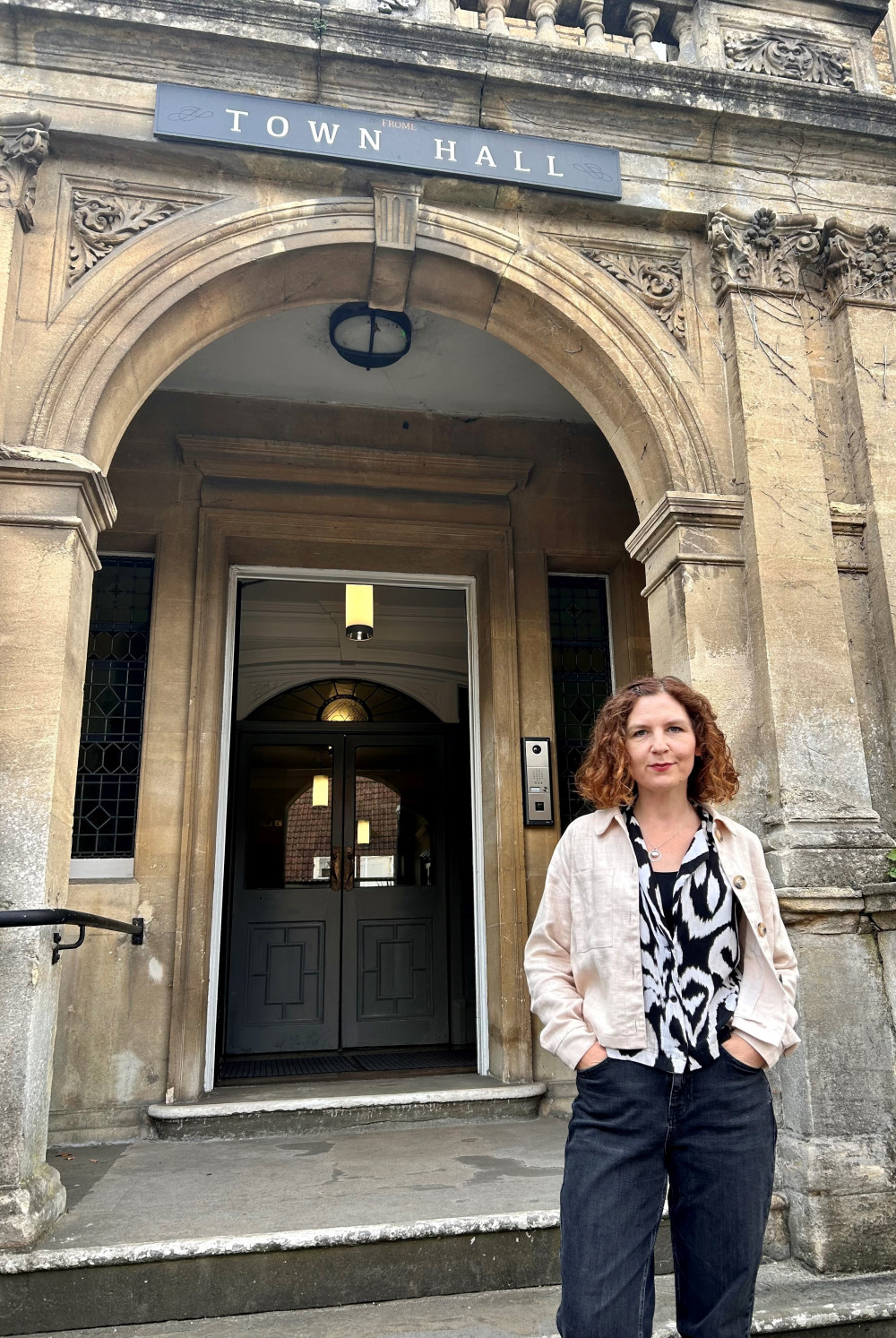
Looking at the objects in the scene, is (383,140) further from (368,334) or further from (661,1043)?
(661,1043)

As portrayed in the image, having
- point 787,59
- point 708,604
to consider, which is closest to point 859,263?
point 787,59

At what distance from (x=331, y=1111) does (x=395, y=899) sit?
8.22 feet

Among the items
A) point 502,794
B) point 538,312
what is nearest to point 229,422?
point 538,312

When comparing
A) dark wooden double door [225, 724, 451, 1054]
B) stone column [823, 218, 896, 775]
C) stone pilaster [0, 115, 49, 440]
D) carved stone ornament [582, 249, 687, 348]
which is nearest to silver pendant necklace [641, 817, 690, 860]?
stone column [823, 218, 896, 775]

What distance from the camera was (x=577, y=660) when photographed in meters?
5.80

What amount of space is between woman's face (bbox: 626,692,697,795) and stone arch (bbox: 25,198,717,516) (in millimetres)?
2157

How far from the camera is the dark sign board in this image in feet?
12.3

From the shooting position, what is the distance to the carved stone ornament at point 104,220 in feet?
12.1

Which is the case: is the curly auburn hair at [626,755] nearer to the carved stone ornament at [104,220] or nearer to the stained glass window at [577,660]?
the carved stone ornament at [104,220]

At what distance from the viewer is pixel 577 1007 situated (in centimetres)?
174

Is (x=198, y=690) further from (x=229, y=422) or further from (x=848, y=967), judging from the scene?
(x=848, y=967)

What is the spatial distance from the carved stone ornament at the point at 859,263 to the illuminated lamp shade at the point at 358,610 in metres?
3.64

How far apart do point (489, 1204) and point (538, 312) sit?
3.45 metres

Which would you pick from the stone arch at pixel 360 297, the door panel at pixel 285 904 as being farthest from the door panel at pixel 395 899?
the stone arch at pixel 360 297
